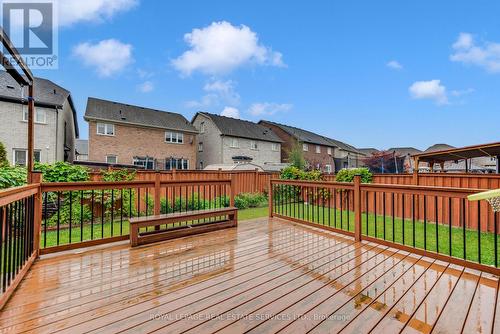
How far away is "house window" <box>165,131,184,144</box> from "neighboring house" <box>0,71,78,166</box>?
21.4ft

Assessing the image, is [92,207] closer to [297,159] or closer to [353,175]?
[353,175]

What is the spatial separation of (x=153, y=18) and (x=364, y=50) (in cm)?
1059

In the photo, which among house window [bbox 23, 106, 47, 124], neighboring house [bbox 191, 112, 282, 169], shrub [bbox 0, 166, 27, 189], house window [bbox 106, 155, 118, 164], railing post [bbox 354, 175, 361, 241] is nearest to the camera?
railing post [bbox 354, 175, 361, 241]

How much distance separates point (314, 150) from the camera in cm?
2914

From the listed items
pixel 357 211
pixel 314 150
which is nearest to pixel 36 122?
pixel 357 211

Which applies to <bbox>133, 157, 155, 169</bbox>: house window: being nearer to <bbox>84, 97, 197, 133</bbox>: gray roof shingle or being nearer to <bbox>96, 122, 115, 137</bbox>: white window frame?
<bbox>96, 122, 115, 137</bbox>: white window frame

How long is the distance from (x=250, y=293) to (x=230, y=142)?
19.5 meters

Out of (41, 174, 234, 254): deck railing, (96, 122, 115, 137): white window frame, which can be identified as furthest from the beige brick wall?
(41, 174, 234, 254): deck railing

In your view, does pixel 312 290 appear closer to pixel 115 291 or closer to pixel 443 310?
pixel 443 310

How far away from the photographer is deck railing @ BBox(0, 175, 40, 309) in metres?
1.99

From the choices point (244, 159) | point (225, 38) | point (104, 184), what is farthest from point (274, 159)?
point (104, 184)

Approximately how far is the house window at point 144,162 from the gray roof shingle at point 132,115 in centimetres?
246

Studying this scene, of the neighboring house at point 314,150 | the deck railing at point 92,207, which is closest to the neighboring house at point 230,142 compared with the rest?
the neighboring house at point 314,150

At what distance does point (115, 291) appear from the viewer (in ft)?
7.32
